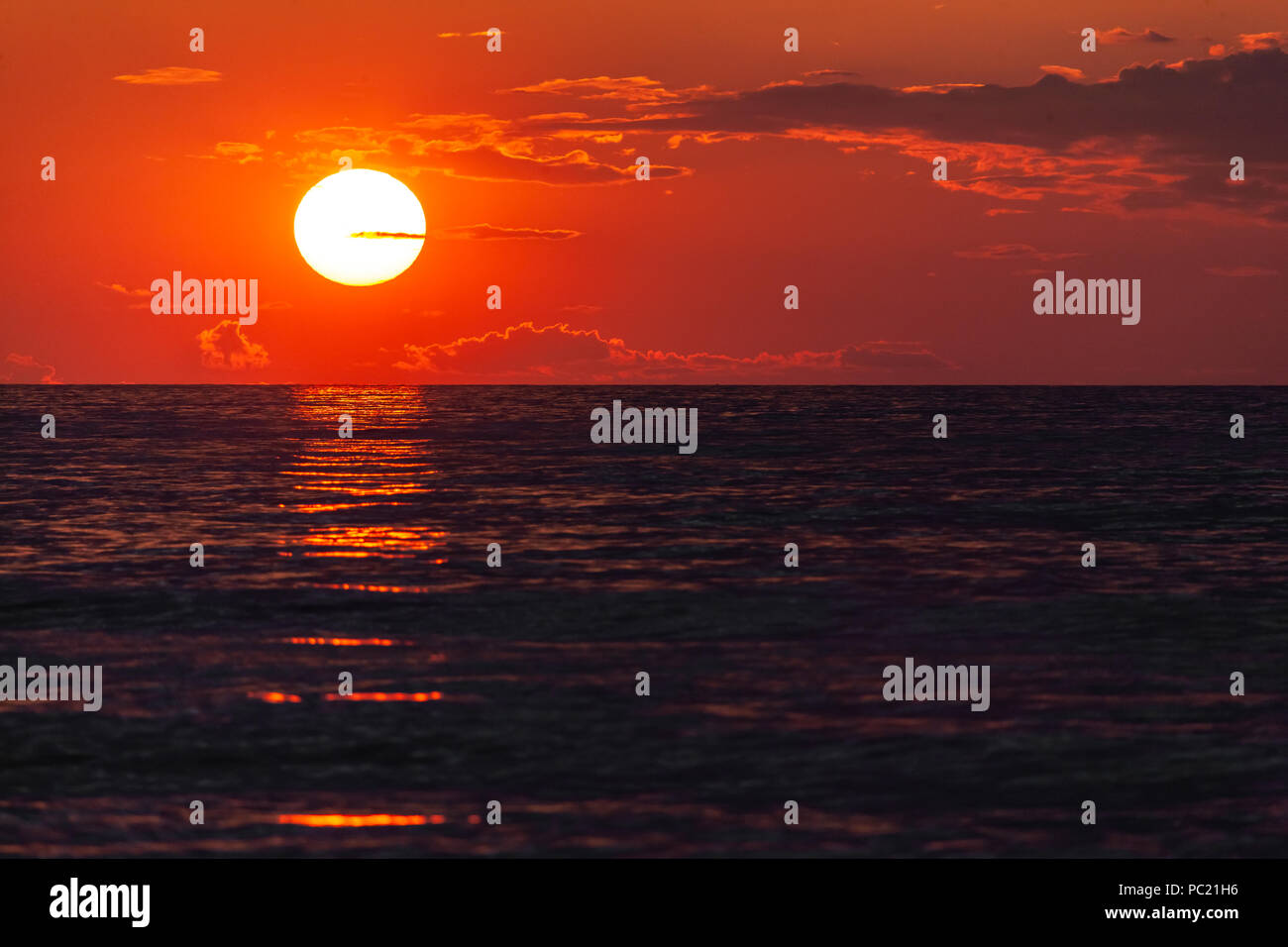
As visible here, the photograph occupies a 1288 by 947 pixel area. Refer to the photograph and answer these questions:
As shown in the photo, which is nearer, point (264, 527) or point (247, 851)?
point (247, 851)

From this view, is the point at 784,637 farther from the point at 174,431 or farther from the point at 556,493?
the point at 174,431

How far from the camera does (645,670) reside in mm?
19422

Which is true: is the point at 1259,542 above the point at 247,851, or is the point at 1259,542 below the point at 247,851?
above

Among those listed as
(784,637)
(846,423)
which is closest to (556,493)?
(784,637)

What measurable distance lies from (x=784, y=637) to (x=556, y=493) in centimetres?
2803

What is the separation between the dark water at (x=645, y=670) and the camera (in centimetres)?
1309

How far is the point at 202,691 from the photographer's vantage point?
1814 centimetres

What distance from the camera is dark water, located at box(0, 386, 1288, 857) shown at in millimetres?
13086
